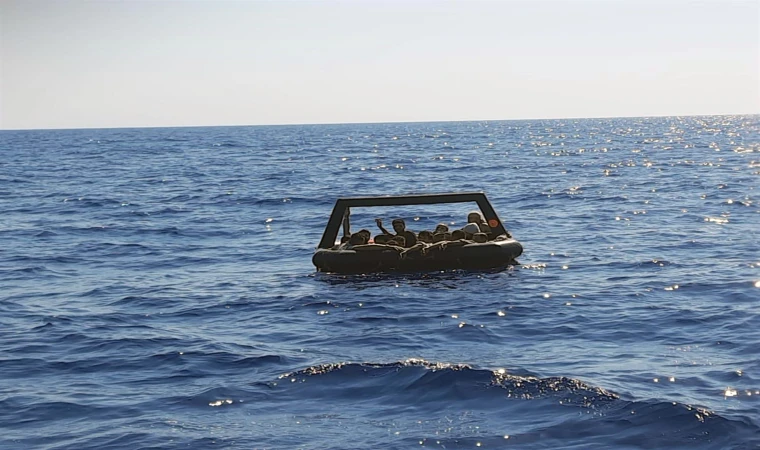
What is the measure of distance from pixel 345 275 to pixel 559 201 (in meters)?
18.4

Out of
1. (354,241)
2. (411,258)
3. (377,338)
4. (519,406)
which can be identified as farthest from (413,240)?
(519,406)

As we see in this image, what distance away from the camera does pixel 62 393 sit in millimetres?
11773

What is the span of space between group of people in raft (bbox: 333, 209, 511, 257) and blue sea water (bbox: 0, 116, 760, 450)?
0.61 metres

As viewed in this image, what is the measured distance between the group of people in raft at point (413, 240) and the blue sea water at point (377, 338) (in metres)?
0.61

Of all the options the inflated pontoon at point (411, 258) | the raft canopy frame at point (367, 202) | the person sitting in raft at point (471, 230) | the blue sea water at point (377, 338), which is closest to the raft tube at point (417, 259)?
the inflated pontoon at point (411, 258)

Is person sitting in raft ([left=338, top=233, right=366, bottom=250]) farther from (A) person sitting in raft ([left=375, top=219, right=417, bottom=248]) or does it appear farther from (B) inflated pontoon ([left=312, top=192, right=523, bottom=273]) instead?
(A) person sitting in raft ([left=375, top=219, right=417, bottom=248])

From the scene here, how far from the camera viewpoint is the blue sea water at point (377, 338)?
402 inches

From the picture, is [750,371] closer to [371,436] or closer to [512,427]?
[512,427]

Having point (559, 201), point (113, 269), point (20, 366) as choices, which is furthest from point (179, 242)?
point (559, 201)

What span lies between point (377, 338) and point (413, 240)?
6.13 meters

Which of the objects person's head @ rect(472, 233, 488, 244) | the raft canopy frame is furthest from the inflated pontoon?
person's head @ rect(472, 233, 488, 244)

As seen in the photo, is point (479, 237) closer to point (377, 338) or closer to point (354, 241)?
point (354, 241)

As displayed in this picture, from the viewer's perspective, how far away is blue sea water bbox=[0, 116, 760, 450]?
10203 mm

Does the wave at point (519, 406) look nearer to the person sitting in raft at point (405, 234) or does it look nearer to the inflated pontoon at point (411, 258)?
the inflated pontoon at point (411, 258)
